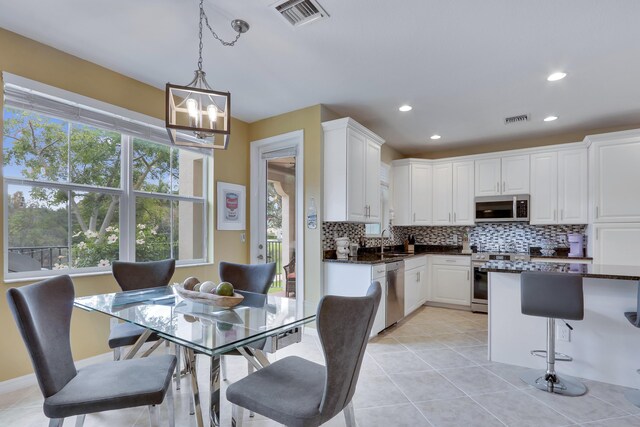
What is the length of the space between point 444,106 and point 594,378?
306 cm

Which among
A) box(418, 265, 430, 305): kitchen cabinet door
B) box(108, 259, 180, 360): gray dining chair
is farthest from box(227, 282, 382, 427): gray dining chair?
box(418, 265, 430, 305): kitchen cabinet door

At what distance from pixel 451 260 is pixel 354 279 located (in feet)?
7.63

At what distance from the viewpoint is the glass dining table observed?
150 cm

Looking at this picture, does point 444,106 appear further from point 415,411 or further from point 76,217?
point 76,217

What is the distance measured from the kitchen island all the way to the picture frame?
9.82ft

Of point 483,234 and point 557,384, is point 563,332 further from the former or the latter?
point 483,234

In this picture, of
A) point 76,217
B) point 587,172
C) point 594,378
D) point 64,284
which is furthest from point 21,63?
point 587,172

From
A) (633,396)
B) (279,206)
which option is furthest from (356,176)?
(633,396)

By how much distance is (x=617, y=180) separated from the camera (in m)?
4.14

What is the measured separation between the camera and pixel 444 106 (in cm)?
389

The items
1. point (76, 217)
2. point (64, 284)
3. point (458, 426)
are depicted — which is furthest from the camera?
point (76, 217)

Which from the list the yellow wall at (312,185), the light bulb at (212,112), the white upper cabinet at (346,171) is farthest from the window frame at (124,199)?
the light bulb at (212,112)

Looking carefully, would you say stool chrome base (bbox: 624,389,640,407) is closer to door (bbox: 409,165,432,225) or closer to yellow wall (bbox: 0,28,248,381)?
door (bbox: 409,165,432,225)

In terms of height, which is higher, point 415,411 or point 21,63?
point 21,63
